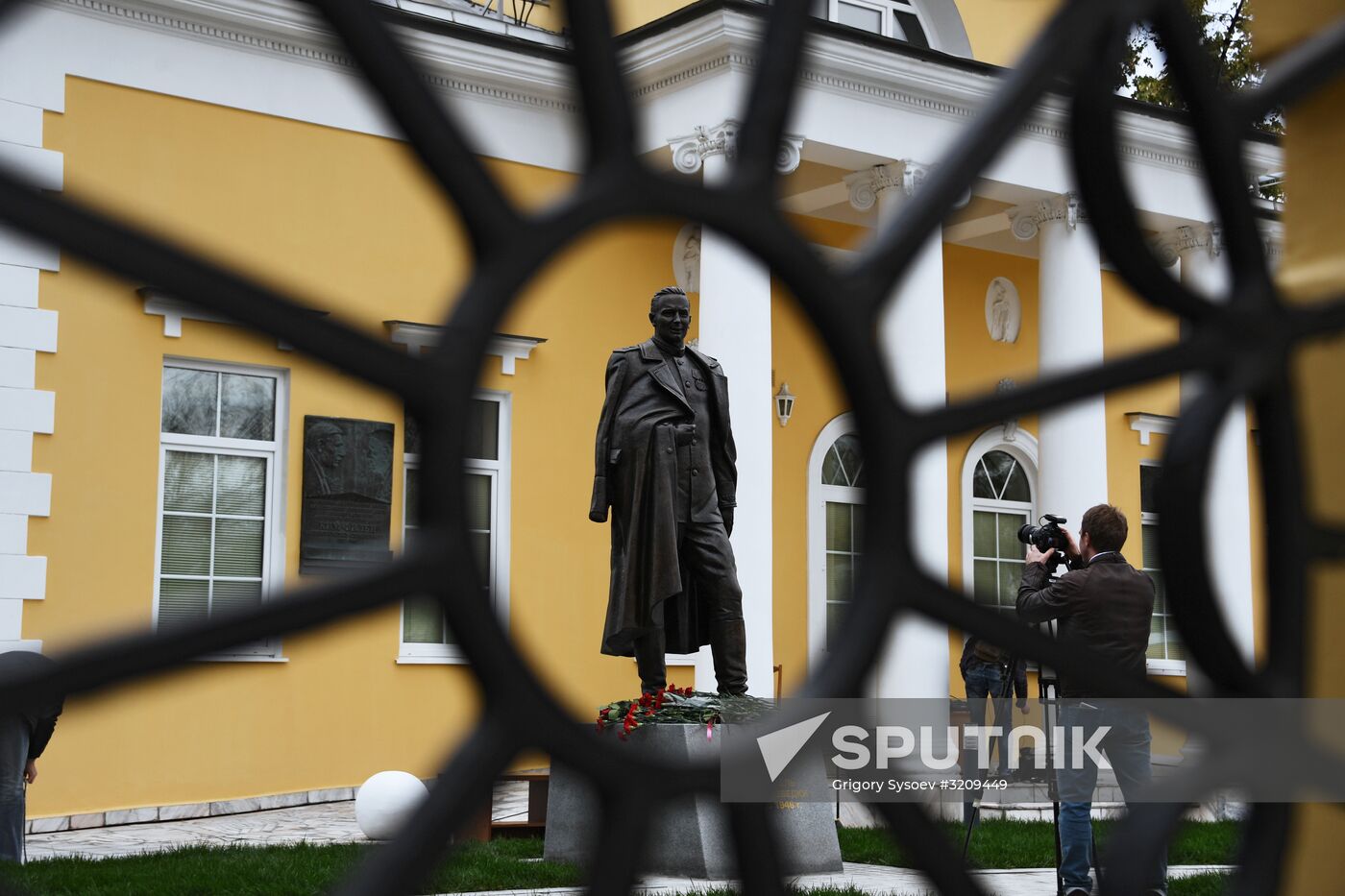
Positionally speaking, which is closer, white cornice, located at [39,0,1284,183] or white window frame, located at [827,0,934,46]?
white cornice, located at [39,0,1284,183]

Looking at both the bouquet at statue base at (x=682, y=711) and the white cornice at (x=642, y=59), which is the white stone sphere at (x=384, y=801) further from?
the white cornice at (x=642, y=59)

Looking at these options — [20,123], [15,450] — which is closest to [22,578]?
[15,450]

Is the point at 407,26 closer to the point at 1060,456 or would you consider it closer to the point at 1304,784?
the point at 1060,456

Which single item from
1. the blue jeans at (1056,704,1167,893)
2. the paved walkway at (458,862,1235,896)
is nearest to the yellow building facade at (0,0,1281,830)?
the paved walkway at (458,862,1235,896)

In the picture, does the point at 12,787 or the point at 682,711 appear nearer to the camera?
the point at 12,787

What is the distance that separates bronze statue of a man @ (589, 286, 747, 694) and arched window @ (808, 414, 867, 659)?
7173 mm

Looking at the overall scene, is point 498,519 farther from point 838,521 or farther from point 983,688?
point 983,688

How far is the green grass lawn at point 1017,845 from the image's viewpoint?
7582 millimetres

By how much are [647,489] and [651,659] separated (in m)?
0.75

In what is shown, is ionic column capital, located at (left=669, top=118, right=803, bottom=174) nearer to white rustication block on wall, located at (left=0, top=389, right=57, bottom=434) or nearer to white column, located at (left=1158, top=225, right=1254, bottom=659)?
white column, located at (left=1158, top=225, right=1254, bottom=659)

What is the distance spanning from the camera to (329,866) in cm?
702

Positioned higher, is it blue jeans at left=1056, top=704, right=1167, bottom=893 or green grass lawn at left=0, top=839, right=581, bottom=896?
blue jeans at left=1056, top=704, right=1167, bottom=893

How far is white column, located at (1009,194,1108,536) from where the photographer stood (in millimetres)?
13383

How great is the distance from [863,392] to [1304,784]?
0.55 m
